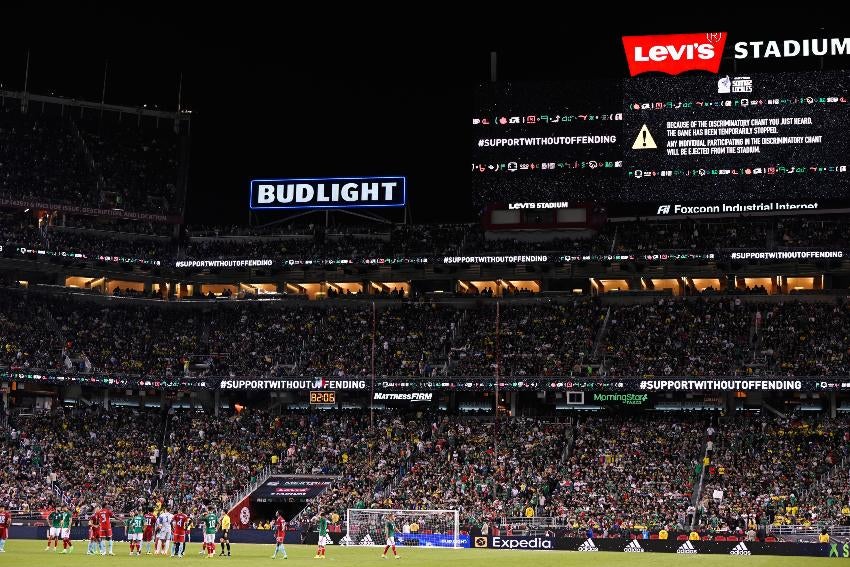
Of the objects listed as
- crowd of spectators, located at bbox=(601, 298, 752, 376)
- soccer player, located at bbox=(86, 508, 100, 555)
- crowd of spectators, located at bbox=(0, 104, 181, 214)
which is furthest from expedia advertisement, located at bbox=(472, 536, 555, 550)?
crowd of spectators, located at bbox=(0, 104, 181, 214)

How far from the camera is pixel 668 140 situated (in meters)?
65.6

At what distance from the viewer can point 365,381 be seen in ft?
226

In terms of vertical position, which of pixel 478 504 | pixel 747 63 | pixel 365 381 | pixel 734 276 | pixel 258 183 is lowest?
pixel 478 504

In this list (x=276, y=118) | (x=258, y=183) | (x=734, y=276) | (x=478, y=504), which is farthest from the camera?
(x=276, y=118)

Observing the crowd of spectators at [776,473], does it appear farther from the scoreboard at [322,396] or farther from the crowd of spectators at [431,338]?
the scoreboard at [322,396]

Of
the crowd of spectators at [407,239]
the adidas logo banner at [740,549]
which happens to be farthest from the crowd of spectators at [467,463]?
the crowd of spectators at [407,239]

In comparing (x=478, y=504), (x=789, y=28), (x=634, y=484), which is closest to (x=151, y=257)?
Result: (x=478, y=504)

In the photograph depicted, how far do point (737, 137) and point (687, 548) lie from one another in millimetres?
23860

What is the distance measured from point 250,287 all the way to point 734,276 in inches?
1229

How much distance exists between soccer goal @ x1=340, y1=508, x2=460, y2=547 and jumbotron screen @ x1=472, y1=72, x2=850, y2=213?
19803mm

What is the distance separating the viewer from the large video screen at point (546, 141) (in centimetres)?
6688

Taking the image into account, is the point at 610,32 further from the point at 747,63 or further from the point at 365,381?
the point at 365,381

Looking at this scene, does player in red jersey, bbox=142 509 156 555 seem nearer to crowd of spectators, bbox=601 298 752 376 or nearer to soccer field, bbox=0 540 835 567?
soccer field, bbox=0 540 835 567

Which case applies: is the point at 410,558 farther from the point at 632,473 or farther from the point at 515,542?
the point at 632,473
